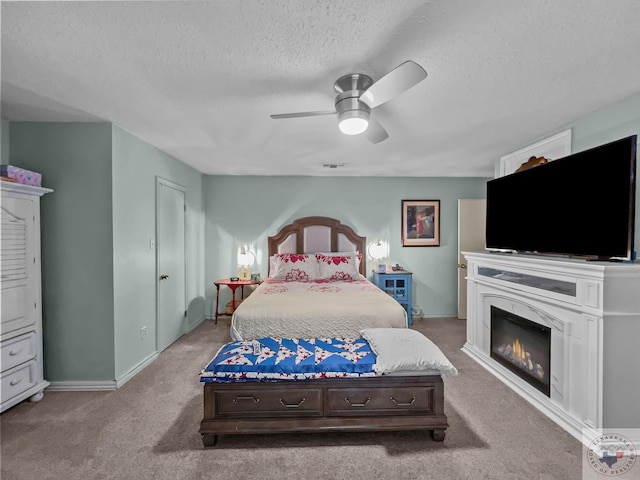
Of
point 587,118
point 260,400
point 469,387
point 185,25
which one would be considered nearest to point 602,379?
point 469,387

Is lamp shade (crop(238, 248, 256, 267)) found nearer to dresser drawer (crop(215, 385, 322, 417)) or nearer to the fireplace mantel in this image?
dresser drawer (crop(215, 385, 322, 417))

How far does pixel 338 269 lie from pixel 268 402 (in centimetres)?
256

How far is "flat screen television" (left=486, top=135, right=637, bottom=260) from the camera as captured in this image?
6.84ft

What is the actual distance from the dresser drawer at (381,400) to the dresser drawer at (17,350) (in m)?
2.51

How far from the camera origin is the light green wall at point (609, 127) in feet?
7.43

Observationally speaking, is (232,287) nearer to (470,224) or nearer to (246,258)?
(246,258)

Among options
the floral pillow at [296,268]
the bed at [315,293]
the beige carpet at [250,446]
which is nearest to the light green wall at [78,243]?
the beige carpet at [250,446]

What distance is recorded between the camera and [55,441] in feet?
6.99

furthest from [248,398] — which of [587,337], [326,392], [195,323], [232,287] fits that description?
[195,323]

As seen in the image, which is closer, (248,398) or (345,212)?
(248,398)

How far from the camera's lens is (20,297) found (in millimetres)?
2504

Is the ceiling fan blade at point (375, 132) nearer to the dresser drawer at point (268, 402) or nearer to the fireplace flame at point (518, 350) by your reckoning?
the dresser drawer at point (268, 402)

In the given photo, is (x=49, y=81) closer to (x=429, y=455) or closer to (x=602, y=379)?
(x=429, y=455)

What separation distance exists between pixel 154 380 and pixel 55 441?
912 mm
